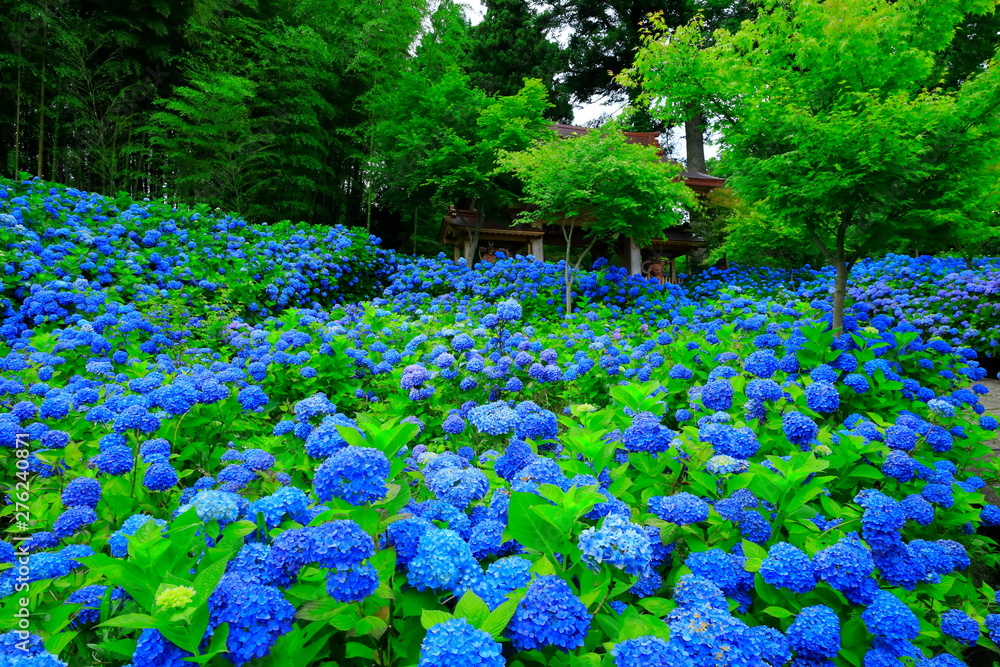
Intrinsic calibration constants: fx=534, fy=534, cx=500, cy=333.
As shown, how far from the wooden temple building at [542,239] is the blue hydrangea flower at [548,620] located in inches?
442

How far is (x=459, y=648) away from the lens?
31.5 inches

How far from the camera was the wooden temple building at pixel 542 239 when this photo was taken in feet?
41.5

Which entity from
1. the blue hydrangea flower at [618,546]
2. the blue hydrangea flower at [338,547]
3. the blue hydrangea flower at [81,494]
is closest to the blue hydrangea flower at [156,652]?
the blue hydrangea flower at [338,547]

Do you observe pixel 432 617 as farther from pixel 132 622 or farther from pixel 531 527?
pixel 132 622

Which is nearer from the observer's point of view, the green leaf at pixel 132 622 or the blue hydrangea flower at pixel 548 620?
the green leaf at pixel 132 622

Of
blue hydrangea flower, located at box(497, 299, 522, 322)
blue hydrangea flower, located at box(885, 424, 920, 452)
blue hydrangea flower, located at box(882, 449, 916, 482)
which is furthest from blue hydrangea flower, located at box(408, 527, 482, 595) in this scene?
blue hydrangea flower, located at box(497, 299, 522, 322)

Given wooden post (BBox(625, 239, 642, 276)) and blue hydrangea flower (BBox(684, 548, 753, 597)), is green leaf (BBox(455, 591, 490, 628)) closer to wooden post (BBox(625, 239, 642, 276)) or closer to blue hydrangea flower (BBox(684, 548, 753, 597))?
blue hydrangea flower (BBox(684, 548, 753, 597))

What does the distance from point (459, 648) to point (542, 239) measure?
13343 mm

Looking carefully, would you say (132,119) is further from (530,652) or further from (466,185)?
(530,652)

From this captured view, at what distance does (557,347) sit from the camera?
4191mm

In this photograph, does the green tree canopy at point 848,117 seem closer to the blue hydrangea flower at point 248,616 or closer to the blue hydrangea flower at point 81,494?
the blue hydrangea flower at point 248,616

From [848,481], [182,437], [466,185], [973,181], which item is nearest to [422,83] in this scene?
[466,185]

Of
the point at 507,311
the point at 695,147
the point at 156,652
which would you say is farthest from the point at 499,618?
the point at 695,147

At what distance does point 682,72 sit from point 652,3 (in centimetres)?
1432
